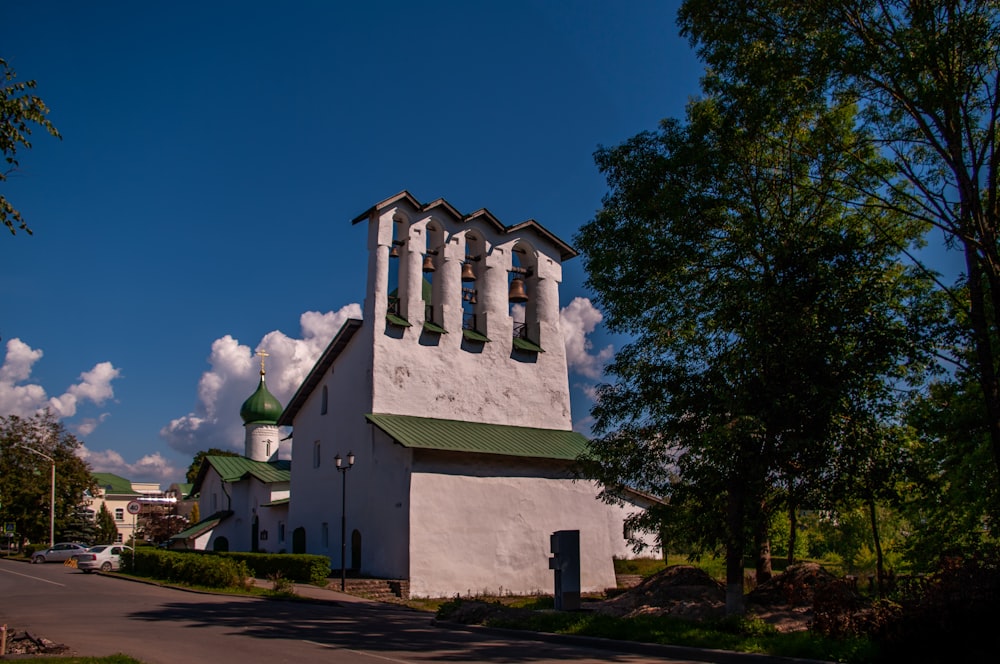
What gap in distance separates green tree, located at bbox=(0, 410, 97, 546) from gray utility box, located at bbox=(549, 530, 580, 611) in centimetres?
5259

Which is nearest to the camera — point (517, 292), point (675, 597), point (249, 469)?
point (675, 597)

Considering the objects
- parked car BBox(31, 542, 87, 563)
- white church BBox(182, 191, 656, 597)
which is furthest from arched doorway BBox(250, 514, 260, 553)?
parked car BBox(31, 542, 87, 563)

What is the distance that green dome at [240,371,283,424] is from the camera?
5412 centimetres

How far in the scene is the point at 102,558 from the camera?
36625mm

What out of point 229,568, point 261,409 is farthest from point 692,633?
point 261,409

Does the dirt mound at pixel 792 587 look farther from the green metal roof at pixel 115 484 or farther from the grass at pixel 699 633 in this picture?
the green metal roof at pixel 115 484

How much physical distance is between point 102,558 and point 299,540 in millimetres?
10629

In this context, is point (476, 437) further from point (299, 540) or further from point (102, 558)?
point (102, 558)

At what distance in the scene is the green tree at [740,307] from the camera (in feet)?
48.1

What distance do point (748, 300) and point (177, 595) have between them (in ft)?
61.5

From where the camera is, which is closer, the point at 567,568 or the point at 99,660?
the point at 99,660

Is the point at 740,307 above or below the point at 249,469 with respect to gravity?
above

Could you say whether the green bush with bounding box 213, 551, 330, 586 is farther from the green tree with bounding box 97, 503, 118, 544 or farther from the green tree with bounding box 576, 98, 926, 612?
the green tree with bounding box 97, 503, 118, 544

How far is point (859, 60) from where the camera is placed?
574 inches
